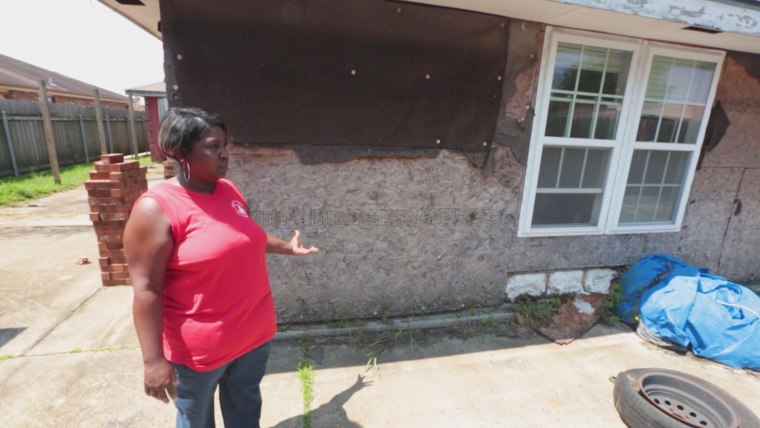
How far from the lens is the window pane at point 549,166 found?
11.3 ft

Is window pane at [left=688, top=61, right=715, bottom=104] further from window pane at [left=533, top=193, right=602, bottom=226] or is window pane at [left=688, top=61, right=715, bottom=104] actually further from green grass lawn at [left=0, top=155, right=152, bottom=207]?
green grass lawn at [left=0, top=155, right=152, bottom=207]

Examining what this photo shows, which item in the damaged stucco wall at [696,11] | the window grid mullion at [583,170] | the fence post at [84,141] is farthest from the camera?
the fence post at [84,141]

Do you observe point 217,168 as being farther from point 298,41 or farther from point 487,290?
point 487,290

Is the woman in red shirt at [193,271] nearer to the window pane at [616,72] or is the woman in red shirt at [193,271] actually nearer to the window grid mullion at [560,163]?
the window grid mullion at [560,163]

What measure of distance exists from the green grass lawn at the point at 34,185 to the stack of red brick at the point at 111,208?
5.46 metres

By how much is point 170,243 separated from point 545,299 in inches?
143

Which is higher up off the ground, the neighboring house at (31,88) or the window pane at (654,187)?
the neighboring house at (31,88)

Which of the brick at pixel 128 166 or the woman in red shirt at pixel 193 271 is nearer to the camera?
the woman in red shirt at pixel 193 271

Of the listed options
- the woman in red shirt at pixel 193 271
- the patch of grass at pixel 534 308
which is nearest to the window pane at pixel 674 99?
the patch of grass at pixel 534 308

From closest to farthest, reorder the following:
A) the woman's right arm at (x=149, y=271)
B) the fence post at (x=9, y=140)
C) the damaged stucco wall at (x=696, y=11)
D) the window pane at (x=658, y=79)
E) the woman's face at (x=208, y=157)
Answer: the woman's right arm at (x=149, y=271) < the woman's face at (x=208, y=157) < the damaged stucco wall at (x=696, y=11) < the window pane at (x=658, y=79) < the fence post at (x=9, y=140)

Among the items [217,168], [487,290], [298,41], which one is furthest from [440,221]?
[217,168]

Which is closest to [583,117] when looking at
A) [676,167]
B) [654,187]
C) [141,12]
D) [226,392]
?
[654,187]

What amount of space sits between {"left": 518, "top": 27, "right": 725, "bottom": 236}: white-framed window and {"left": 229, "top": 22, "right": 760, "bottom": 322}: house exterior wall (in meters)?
0.15

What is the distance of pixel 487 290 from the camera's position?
359cm
